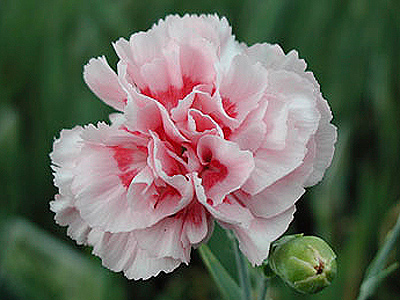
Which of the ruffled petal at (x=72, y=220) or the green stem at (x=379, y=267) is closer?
the ruffled petal at (x=72, y=220)

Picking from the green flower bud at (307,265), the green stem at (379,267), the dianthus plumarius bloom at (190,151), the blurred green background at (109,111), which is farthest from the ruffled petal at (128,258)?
the blurred green background at (109,111)

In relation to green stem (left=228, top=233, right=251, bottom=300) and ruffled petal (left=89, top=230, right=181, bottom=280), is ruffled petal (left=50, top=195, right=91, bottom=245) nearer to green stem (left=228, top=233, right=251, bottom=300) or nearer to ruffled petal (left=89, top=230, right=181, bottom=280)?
ruffled petal (left=89, top=230, right=181, bottom=280)

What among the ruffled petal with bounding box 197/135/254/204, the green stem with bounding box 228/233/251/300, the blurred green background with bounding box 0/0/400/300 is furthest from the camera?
the blurred green background with bounding box 0/0/400/300

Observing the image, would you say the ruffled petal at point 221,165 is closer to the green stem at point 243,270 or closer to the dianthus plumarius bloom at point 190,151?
the dianthus plumarius bloom at point 190,151

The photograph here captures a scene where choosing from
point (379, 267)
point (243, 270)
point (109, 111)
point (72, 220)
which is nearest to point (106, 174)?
point (72, 220)

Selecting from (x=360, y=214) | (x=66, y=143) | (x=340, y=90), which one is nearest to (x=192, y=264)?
(x=360, y=214)

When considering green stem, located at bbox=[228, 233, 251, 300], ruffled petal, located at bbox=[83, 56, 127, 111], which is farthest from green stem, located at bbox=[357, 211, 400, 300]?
ruffled petal, located at bbox=[83, 56, 127, 111]

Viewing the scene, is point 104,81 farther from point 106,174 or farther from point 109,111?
point 109,111
